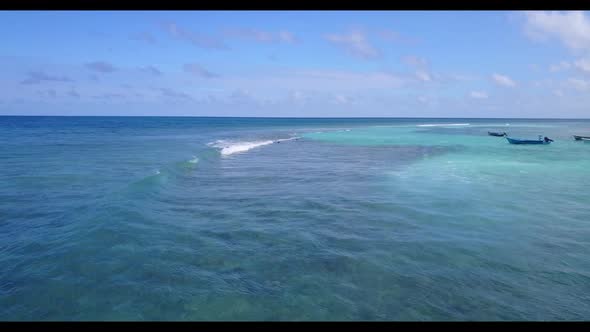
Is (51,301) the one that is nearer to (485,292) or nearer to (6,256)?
(6,256)

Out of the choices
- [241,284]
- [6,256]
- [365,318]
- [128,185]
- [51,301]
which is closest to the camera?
[365,318]

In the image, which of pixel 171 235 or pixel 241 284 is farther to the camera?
pixel 171 235

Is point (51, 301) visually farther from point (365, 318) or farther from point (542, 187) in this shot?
point (542, 187)

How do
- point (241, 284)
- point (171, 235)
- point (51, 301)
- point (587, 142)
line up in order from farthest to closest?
1. point (587, 142)
2. point (171, 235)
3. point (241, 284)
4. point (51, 301)

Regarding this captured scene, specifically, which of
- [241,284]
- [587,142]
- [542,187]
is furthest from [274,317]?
[587,142]
